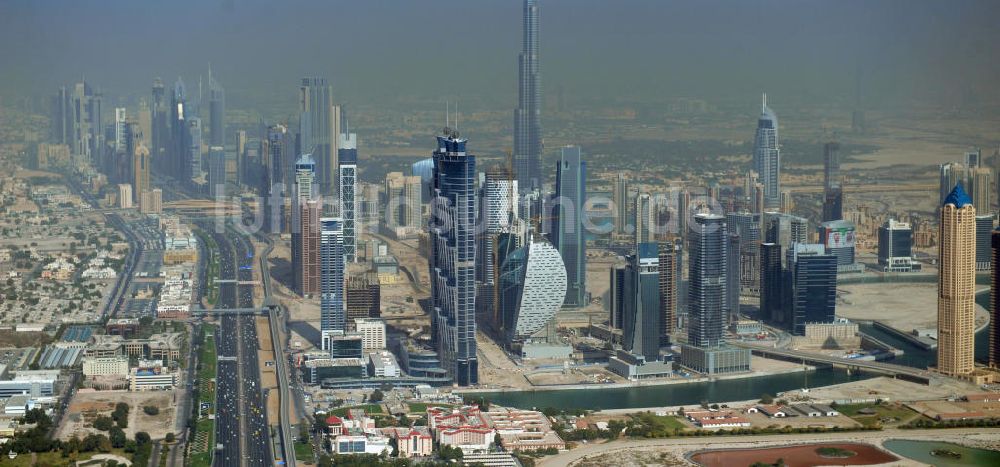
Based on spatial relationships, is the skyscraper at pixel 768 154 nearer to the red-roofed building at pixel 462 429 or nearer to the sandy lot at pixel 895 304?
the sandy lot at pixel 895 304

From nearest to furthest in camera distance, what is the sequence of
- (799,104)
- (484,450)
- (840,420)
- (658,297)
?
(484,450) < (840,420) < (658,297) < (799,104)

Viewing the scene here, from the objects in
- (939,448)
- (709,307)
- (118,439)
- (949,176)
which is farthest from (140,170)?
(939,448)

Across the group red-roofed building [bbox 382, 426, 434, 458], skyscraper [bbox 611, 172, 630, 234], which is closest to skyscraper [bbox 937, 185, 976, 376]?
red-roofed building [bbox 382, 426, 434, 458]

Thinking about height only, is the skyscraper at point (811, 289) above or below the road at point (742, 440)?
above

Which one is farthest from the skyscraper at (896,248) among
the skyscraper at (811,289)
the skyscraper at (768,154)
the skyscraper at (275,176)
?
the skyscraper at (275,176)

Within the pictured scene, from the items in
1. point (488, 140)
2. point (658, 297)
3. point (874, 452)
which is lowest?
point (874, 452)

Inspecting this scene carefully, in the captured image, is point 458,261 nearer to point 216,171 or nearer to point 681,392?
point 681,392

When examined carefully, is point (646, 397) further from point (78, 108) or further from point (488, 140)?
point (78, 108)

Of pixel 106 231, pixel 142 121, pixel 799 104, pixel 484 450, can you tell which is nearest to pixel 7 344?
pixel 484 450
